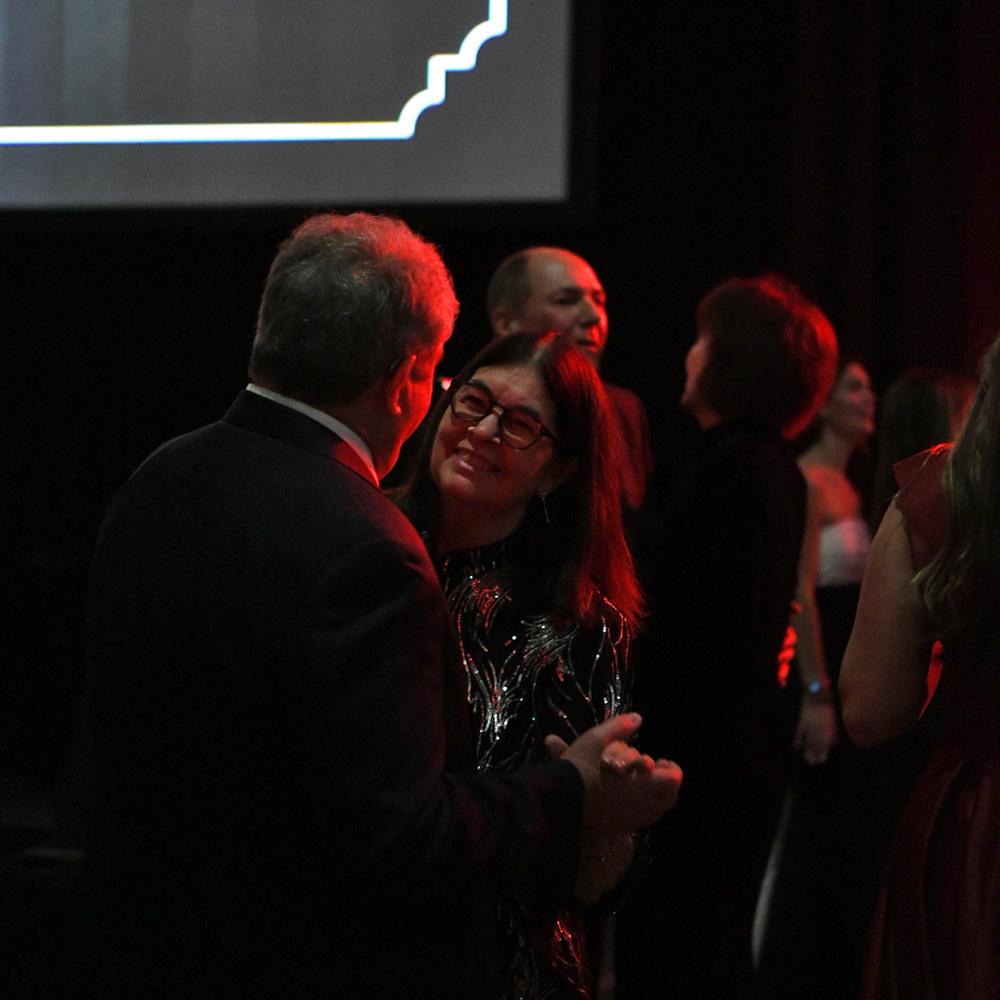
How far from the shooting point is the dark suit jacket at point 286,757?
128 cm

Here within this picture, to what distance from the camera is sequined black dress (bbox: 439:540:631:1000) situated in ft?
5.53

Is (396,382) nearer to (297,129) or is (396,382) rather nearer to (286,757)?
(286,757)

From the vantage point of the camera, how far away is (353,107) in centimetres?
376

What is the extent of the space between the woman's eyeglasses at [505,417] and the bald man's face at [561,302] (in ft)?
3.98

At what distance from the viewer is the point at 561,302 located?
10.2 feet

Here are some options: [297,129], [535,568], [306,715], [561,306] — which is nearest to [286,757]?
[306,715]

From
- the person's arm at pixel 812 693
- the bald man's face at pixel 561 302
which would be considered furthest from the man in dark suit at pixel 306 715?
the person's arm at pixel 812 693

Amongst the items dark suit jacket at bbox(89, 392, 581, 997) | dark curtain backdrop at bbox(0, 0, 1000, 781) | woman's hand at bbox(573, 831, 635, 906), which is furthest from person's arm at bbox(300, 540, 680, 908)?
dark curtain backdrop at bbox(0, 0, 1000, 781)

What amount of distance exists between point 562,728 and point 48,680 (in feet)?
8.61

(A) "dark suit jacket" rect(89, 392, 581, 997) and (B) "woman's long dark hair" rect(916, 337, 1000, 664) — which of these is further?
(B) "woman's long dark hair" rect(916, 337, 1000, 664)

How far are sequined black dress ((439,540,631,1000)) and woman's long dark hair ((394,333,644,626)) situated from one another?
71 mm

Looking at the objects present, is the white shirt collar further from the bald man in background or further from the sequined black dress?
the bald man in background

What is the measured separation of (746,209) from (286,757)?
296 cm

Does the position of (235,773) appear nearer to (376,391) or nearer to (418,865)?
(418,865)
